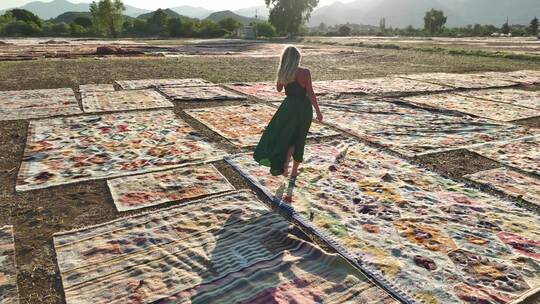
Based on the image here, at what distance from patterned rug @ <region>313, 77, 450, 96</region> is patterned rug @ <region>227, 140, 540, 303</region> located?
664 centimetres

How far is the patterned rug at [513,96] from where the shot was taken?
1084cm

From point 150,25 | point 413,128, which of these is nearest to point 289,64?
point 413,128

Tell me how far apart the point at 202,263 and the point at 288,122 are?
7.14 ft

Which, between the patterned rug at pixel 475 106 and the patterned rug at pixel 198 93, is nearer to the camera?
the patterned rug at pixel 475 106

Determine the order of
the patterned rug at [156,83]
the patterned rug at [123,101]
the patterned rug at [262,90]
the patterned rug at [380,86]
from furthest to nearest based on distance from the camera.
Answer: the patterned rug at [380,86] < the patterned rug at [156,83] < the patterned rug at [262,90] < the patterned rug at [123,101]

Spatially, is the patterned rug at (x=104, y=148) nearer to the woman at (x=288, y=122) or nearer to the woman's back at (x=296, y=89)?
the woman at (x=288, y=122)

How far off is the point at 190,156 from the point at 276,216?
244 cm

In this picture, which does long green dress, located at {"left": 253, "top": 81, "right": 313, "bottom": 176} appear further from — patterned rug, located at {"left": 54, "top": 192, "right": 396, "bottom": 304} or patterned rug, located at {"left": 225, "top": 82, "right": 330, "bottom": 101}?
patterned rug, located at {"left": 225, "top": 82, "right": 330, "bottom": 101}

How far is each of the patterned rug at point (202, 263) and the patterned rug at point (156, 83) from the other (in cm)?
880

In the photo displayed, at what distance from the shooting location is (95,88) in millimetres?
11844

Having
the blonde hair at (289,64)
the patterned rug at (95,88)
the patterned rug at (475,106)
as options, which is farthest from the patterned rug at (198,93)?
the blonde hair at (289,64)

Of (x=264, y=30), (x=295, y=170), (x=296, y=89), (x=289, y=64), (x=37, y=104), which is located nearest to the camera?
(x=289, y=64)

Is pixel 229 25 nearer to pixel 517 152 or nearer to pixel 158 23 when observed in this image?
pixel 158 23

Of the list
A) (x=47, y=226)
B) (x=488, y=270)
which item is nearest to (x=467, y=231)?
(x=488, y=270)
